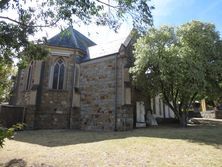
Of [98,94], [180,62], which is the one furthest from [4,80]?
[180,62]

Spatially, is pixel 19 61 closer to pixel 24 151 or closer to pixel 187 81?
pixel 24 151

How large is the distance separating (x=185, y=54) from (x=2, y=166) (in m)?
14.1

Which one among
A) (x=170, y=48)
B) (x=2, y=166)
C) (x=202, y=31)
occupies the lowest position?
(x=2, y=166)

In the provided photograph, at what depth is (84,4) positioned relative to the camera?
314 inches

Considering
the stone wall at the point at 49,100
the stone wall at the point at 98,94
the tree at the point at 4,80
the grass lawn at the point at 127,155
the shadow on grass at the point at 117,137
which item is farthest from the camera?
the stone wall at the point at 49,100

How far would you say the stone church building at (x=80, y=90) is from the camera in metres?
17.7

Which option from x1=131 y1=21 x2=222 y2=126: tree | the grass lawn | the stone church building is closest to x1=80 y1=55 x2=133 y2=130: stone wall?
the stone church building

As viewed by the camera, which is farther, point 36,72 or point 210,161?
point 36,72

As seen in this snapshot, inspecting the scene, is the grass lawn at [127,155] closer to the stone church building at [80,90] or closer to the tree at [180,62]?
the tree at [180,62]

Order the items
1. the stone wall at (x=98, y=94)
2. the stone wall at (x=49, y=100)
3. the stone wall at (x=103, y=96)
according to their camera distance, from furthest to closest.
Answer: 1. the stone wall at (x=49, y=100)
2. the stone wall at (x=98, y=94)
3. the stone wall at (x=103, y=96)

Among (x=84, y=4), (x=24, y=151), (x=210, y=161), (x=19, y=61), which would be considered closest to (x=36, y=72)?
(x=19, y=61)

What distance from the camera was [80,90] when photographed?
20250 mm

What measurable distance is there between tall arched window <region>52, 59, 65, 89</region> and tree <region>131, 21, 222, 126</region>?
6.77m

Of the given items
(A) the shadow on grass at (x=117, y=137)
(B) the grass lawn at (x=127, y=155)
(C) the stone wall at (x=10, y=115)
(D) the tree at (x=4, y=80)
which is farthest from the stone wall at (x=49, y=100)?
(B) the grass lawn at (x=127, y=155)
